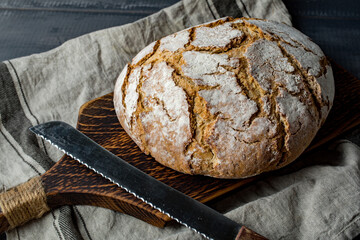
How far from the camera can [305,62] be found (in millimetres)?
1413

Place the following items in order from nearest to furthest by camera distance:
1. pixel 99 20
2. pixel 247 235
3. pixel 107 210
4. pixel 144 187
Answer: pixel 247 235, pixel 144 187, pixel 107 210, pixel 99 20

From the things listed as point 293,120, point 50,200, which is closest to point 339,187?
point 293,120

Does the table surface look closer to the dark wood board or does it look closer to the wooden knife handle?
the dark wood board

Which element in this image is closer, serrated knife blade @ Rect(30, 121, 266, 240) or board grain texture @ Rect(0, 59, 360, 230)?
serrated knife blade @ Rect(30, 121, 266, 240)

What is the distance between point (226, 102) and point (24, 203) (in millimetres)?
749

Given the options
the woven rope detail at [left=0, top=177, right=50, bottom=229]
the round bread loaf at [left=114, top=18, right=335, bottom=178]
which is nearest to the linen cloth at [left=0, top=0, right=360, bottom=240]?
the woven rope detail at [left=0, top=177, right=50, bottom=229]

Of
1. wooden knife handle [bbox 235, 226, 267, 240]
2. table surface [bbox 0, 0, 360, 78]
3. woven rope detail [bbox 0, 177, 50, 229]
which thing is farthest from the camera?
table surface [bbox 0, 0, 360, 78]

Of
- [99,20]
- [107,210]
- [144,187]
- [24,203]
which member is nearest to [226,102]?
[144,187]

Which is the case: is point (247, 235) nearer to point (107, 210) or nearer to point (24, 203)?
point (107, 210)

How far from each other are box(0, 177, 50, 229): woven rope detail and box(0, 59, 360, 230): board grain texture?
2cm

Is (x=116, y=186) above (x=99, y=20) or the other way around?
the other way around

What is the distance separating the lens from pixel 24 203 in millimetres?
1352

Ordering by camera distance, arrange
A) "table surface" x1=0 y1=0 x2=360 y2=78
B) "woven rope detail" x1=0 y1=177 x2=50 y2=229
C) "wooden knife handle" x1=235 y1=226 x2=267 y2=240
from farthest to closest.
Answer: "table surface" x1=0 y1=0 x2=360 y2=78 < "woven rope detail" x1=0 y1=177 x2=50 y2=229 < "wooden knife handle" x1=235 y1=226 x2=267 y2=240

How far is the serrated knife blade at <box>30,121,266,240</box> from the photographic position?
125cm
